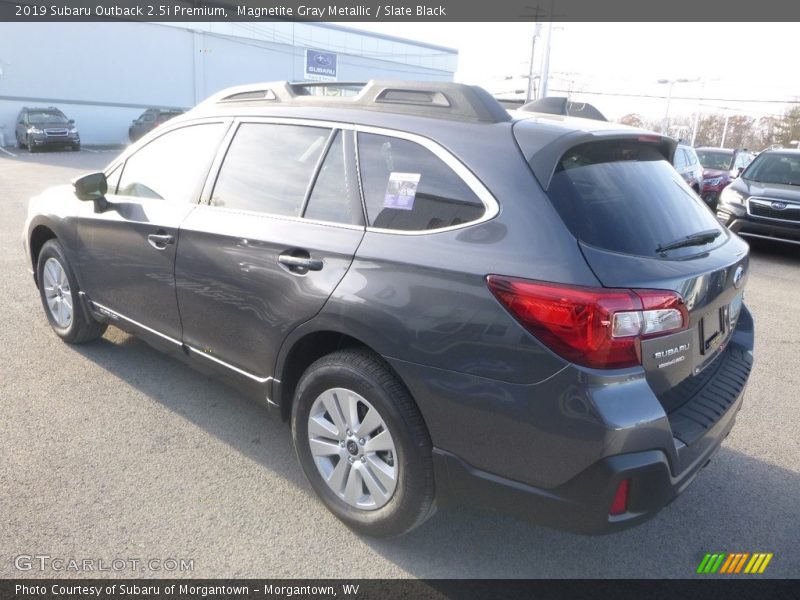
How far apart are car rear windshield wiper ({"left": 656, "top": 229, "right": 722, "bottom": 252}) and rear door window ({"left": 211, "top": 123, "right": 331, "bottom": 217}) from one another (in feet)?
5.17

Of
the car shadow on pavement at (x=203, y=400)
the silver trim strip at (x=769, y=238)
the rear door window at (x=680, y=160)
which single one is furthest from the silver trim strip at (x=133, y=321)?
the rear door window at (x=680, y=160)

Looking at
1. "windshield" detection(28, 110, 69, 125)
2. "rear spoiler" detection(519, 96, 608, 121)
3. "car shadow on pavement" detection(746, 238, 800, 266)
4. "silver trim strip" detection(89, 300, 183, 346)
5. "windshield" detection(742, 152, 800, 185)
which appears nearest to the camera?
"rear spoiler" detection(519, 96, 608, 121)

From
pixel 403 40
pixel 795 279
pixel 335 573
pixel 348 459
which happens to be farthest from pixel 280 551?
pixel 403 40

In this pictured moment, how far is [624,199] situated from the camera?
249 centimetres

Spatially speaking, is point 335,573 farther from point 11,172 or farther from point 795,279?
point 11,172

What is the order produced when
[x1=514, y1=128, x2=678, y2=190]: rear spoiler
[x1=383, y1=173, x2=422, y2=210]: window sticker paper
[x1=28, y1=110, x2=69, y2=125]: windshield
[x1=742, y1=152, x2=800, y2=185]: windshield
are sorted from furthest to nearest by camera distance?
[x1=28, y1=110, x2=69, y2=125]: windshield < [x1=742, y1=152, x2=800, y2=185]: windshield < [x1=383, y1=173, x2=422, y2=210]: window sticker paper < [x1=514, y1=128, x2=678, y2=190]: rear spoiler

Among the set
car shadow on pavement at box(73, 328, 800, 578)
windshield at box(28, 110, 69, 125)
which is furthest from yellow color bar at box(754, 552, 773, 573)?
windshield at box(28, 110, 69, 125)

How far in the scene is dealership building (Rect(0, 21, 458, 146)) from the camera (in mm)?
31969

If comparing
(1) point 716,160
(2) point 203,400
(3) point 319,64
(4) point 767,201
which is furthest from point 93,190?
(3) point 319,64

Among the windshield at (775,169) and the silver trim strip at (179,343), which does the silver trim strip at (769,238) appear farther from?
the silver trim strip at (179,343)

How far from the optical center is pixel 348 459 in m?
2.75

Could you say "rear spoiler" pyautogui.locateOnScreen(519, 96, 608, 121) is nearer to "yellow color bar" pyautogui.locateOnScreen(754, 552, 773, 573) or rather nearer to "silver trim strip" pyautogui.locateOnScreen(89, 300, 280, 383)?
"silver trim strip" pyautogui.locateOnScreen(89, 300, 280, 383)

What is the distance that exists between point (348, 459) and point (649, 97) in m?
57.1

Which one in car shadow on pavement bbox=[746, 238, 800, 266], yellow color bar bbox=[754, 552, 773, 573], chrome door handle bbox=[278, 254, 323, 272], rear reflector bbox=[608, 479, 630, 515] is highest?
chrome door handle bbox=[278, 254, 323, 272]
